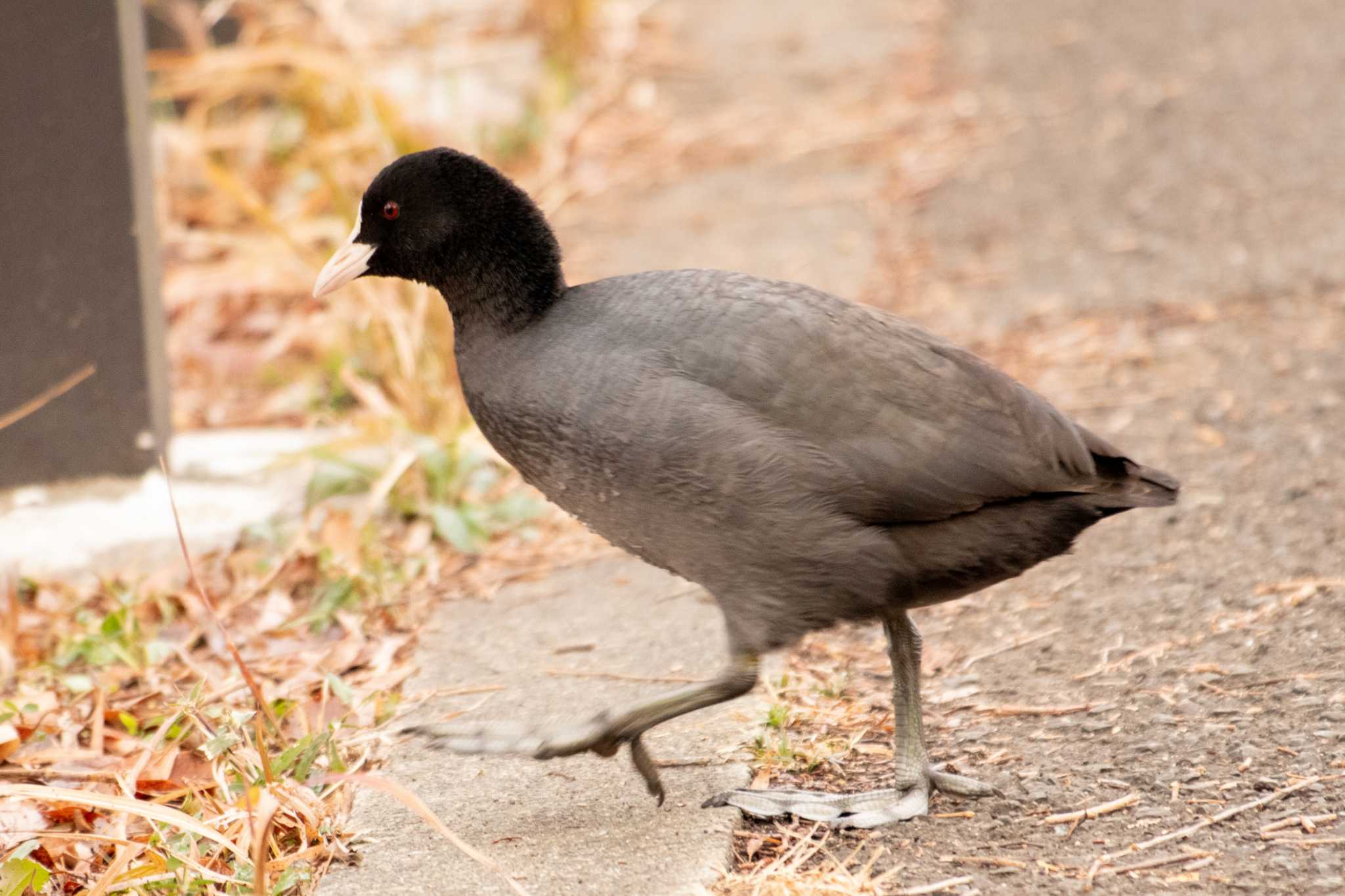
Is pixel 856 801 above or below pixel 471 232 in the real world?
below

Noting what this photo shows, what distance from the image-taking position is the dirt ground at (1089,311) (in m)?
2.64

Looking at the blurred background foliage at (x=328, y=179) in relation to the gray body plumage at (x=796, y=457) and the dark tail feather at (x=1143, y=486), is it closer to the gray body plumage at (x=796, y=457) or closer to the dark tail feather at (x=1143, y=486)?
the gray body plumage at (x=796, y=457)

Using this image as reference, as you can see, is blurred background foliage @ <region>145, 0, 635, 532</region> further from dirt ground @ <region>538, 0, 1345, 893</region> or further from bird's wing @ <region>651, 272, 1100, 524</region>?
bird's wing @ <region>651, 272, 1100, 524</region>

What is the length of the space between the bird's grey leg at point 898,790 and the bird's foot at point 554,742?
136mm

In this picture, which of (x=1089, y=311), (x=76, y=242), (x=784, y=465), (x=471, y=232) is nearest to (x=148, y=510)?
(x=76, y=242)

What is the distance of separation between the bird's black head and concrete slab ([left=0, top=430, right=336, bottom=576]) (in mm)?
1472

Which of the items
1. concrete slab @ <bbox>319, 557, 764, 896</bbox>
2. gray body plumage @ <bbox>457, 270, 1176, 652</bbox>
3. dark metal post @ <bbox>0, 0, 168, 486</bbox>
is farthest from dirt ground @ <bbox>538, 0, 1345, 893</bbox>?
dark metal post @ <bbox>0, 0, 168, 486</bbox>

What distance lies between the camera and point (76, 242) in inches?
160

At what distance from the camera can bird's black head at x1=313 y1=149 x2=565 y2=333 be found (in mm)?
2867

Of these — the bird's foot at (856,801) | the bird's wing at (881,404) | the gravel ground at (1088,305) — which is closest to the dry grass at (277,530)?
the gravel ground at (1088,305)

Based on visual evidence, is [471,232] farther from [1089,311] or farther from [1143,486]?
[1089,311]

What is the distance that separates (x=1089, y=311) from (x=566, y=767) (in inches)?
116

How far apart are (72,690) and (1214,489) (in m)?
2.83

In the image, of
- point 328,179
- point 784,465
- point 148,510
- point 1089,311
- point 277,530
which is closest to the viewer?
point 784,465
